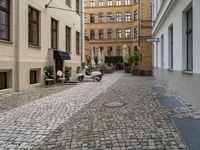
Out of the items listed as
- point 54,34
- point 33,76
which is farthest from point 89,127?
point 54,34

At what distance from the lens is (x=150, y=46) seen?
32125 mm

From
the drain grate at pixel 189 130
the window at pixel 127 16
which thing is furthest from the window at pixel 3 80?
the window at pixel 127 16

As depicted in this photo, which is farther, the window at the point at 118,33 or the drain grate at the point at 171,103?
the window at the point at 118,33

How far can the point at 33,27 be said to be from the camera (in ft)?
56.4

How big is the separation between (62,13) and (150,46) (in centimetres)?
1253

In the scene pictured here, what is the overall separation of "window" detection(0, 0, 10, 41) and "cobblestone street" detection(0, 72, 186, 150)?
16.1 ft

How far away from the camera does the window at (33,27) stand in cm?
1671

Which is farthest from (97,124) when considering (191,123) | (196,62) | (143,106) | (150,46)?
(150,46)

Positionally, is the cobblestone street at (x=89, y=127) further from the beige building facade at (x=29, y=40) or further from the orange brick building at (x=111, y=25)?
the orange brick building at (x=111, y=25)

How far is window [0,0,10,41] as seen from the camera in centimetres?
1370

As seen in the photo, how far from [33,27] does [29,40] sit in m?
0.97

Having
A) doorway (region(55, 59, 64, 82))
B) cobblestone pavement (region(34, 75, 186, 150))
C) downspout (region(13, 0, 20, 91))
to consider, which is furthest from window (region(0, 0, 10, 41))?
doorway (region(55, 59, 64, 82))

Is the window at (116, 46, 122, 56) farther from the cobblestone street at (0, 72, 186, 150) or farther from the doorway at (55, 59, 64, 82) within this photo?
the cobblestone street at (0, 72, 186, 150)

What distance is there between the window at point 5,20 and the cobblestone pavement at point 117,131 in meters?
6.52
